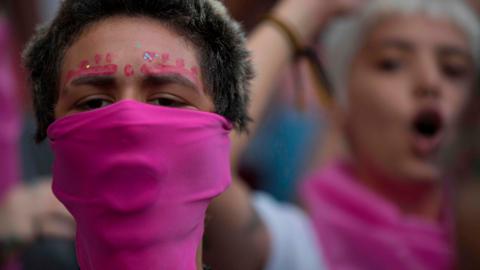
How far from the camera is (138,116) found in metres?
0.72

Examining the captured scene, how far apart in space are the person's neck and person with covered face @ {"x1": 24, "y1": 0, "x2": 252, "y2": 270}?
0.93 metres

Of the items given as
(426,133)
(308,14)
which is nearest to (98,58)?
(308,14)

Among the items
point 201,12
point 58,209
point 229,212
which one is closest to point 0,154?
point 58,209

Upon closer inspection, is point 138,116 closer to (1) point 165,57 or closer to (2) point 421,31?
(1) point 165,57

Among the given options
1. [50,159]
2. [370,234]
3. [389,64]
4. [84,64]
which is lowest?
[370,234]

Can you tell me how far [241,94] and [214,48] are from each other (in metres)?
0.06

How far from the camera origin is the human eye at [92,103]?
76cm

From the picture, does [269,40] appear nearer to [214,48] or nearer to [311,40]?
[311,40]

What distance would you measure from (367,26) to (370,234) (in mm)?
526

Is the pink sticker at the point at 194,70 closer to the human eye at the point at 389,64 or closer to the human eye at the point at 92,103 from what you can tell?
the human eye at the point at 92,103

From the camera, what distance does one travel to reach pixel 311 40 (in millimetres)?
1492

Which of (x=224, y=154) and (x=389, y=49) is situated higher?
(x=224, y=154)

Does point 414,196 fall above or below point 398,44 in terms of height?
below

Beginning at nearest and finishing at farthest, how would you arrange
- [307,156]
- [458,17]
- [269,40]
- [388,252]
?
[269,40] < [388,252] < [458,17] < [307,156]
